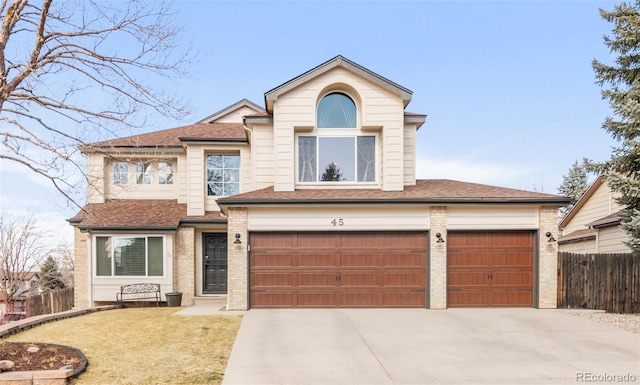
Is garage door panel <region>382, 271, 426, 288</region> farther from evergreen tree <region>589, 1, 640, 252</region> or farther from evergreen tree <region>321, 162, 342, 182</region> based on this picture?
evergreen tree <region>589, 1, 640, 252</region>

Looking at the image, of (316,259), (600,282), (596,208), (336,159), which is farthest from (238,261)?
(596,208)

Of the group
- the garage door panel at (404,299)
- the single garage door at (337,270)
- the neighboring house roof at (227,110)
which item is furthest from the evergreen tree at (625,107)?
the neighboring house roof at (227,110)

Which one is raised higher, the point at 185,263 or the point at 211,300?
the point at 185,263

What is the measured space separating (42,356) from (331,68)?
10.3 m

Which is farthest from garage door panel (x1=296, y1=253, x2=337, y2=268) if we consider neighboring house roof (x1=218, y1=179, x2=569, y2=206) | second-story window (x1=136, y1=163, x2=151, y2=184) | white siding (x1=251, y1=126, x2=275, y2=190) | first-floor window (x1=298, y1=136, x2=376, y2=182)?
second-story window (x1=136, y1=163, x2=151, y2=184)

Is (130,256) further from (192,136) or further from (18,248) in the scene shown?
(18,248)

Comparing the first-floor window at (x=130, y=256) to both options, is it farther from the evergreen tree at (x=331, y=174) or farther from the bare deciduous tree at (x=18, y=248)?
the bare deciduous tree at (x=18, y=248)

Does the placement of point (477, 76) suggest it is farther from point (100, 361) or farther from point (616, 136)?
point (100, 361)

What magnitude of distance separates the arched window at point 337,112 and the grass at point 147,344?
671 centimetres

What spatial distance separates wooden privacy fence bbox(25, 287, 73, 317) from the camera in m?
14.4

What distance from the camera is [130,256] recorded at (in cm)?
1366

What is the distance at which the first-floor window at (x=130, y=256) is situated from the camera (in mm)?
13586

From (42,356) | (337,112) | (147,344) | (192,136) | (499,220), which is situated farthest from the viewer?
(192,136)

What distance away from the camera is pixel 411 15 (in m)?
13.3
